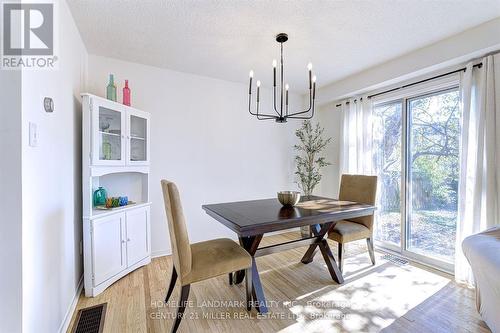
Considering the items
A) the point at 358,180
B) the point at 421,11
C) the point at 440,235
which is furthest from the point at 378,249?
the point at 421,11

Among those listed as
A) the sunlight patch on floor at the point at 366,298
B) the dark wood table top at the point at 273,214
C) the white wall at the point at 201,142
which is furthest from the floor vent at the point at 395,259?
the white wall at the point at 201,142

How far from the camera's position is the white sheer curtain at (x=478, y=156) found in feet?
6.89

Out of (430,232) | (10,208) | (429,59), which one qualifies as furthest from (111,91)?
(430,232)

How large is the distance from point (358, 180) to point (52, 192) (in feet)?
9.74

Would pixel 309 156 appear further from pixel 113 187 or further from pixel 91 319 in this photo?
pixel 91 319

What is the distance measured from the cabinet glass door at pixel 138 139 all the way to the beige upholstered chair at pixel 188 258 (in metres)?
1.11

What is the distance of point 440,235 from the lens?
269 cm

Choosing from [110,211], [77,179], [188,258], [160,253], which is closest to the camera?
[188,258]

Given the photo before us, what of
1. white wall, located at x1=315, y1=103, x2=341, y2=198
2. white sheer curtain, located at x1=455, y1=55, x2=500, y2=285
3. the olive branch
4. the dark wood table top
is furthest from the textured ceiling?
the dark wood table top

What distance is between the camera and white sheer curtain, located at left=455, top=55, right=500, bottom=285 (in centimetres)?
210

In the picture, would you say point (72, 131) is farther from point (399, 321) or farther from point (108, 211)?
point (399, 321)

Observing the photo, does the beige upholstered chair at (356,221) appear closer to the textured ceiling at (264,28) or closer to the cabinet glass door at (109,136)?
the textured ceiling at (264,28)

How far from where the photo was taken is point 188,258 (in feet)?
5.38

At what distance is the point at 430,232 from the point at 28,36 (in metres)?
3.99
